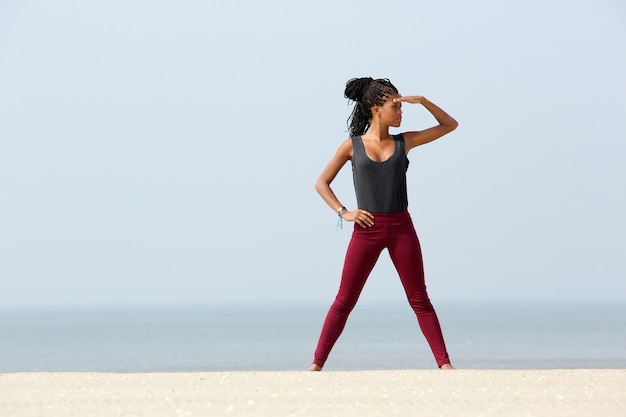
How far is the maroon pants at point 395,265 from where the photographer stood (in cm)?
897

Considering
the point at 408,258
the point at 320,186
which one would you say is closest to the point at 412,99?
the point at 320,186

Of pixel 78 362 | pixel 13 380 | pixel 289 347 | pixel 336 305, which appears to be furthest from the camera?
pixel 289 347

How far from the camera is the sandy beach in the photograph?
6906 mm

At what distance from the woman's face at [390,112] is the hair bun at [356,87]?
0.26 metres

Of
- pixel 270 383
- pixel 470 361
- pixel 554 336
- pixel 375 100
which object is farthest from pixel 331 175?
pixel 554 336

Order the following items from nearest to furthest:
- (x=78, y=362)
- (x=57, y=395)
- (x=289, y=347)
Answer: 1. (x=57, y=395)
2. (x=78, y=362)
3. (x=289, y=347)

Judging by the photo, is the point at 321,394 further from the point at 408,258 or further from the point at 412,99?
the point at 412,99

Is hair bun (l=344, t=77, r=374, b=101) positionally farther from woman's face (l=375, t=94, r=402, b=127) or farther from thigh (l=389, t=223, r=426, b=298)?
thigh (l=389, t=223, r=426, b=298)

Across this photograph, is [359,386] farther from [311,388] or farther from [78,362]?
[78,362]

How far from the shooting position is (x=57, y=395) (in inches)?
299

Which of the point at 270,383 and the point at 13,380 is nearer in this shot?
the point at 270,383

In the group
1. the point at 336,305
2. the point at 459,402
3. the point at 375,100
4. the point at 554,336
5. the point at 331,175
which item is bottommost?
the point at 459,402

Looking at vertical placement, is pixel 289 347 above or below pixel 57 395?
above

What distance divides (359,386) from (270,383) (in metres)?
0.66
